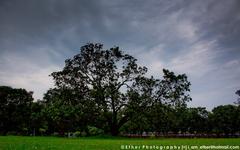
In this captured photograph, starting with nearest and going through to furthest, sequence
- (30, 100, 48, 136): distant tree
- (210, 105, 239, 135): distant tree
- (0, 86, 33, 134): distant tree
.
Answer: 1. (0, 86, 33, 134): distant tree
2. (30, 100, 48, 136): distant tree
3. (210, 105, 239, 135): distant tree

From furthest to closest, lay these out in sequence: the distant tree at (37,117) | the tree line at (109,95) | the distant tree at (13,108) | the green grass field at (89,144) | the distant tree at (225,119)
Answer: the distant tree at (225,119)
the distant tree at (37,117)
the distant tree at (13,108)
the tree line at (109,95)
the green grass field at (89,144)

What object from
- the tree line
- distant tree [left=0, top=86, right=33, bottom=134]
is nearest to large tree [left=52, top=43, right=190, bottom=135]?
the tree line

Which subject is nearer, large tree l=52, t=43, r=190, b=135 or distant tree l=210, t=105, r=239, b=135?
large tree l=52, t=43, r=190, b=135

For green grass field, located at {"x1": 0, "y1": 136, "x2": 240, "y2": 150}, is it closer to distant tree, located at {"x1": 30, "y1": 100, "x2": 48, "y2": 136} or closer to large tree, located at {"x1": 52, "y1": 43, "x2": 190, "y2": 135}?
large tree, located at {"x1": 52, "y1": 43, "x2": 190, "y2": 135}

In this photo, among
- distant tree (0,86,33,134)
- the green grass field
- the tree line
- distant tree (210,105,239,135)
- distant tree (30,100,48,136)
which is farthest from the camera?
distant tree (210,105,239,135)

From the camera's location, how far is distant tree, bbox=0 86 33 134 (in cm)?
8188

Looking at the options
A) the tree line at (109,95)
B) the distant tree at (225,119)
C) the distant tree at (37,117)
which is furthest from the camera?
the distant tree at (225,119)

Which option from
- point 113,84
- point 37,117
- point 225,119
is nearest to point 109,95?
point 113,84

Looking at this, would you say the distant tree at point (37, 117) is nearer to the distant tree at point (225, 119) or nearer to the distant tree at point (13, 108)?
the distant tree at point (13, 108)

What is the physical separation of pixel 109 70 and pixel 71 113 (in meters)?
11.0

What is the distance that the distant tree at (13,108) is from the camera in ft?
269

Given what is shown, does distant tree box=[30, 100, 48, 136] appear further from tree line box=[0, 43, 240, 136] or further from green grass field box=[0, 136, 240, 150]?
green grass field box=[0, 136, 240, 150]

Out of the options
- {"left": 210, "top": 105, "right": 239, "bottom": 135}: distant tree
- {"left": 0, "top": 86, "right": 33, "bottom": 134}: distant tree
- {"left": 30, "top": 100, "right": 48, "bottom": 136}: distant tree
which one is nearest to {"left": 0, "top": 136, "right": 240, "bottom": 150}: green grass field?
{"left": 0, "top": 86, "right": 33, "bottom": 134}: distant tree

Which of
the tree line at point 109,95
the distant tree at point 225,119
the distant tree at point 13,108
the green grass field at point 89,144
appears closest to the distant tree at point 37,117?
the distant tree at point 13,108
